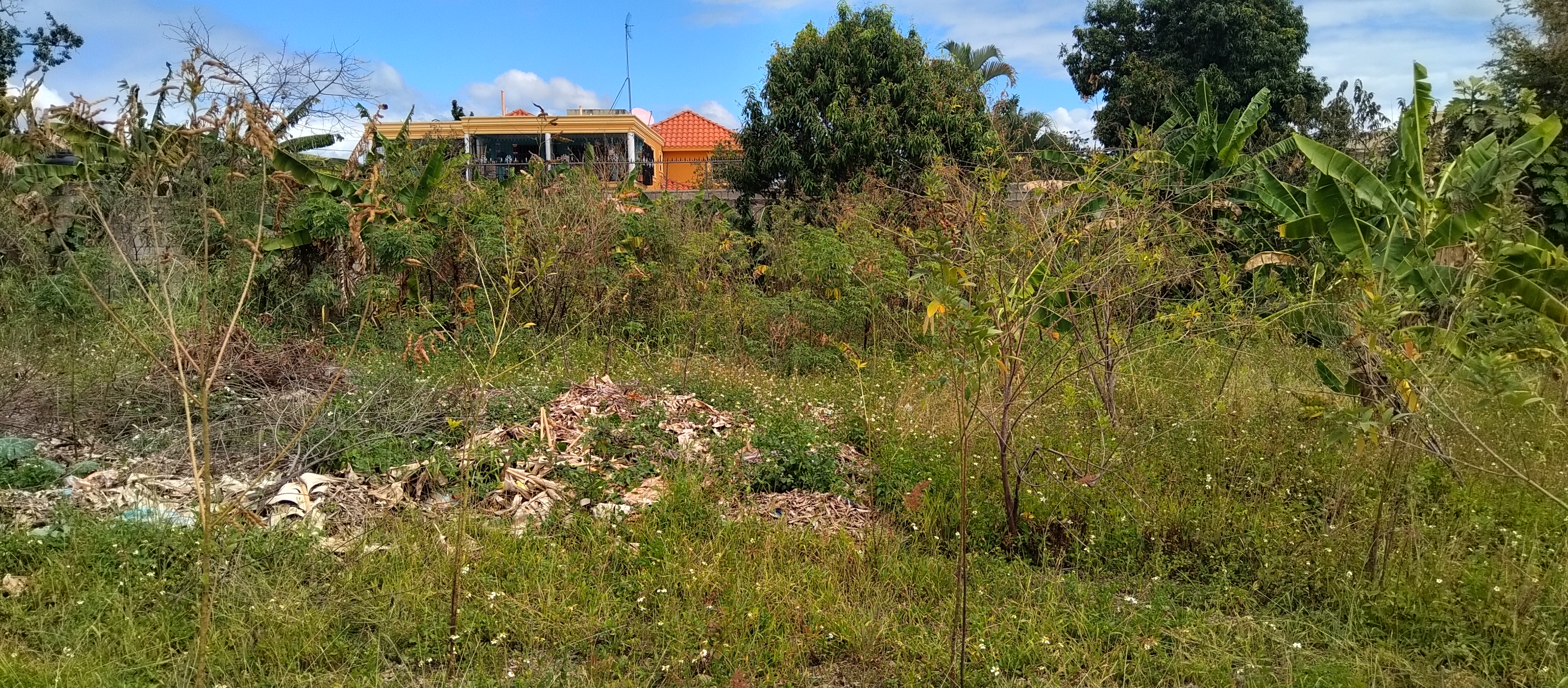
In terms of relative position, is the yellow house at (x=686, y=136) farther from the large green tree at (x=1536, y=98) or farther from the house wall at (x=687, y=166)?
the large green tree at (x=1536, y=98)

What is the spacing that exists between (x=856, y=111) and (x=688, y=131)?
21.1 m

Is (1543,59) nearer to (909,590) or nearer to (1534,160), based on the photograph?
(1534,160)

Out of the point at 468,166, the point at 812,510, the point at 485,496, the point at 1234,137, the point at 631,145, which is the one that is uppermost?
the point at 631,145

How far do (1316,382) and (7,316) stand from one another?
968 centimetres

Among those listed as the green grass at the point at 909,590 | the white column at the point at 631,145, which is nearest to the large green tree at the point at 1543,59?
the green grass at the point at 909,590

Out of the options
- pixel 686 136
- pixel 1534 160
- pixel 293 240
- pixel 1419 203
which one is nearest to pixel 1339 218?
pixel 1419 203

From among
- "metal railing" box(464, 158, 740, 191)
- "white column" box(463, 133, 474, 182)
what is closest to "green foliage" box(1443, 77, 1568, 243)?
"metal railing" box(464, 158, 740, 191)

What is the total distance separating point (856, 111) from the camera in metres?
11.1

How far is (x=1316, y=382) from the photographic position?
5.25 metres

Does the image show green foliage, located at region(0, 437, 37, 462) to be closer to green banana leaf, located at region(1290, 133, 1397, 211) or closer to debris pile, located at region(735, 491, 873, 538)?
debris pile, located at region(735, 491, 873, 538)

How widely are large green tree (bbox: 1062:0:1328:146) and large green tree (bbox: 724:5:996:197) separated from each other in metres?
10.5

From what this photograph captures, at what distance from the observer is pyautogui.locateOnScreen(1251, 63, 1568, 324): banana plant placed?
4762mm

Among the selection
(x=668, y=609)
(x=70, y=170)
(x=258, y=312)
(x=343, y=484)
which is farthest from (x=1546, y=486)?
(x=70, y=170)

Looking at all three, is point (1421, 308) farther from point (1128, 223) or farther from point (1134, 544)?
point (1134, 544)
